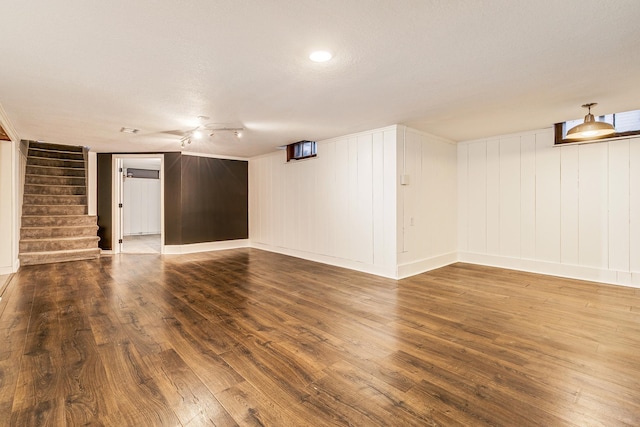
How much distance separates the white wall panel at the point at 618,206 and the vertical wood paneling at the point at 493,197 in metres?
1.45

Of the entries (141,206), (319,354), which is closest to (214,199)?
(141,206)

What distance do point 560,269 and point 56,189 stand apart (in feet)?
32.1

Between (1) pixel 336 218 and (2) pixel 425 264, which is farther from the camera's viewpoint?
(1) pixel 336 218

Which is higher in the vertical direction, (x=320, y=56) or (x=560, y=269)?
(x=320, y=56)

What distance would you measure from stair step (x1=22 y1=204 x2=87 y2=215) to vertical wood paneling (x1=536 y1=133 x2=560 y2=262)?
29.2ft

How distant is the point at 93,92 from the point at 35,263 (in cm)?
438

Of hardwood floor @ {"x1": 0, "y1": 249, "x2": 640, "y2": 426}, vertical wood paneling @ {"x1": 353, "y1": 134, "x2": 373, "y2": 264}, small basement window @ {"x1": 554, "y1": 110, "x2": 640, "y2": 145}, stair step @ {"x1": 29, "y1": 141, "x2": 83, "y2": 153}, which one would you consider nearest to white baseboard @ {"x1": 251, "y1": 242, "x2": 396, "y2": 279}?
vertical wood paneling @ {"x1": 353, "y1": 134, "x2": 373, "y2": 264}

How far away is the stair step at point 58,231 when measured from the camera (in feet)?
19.6

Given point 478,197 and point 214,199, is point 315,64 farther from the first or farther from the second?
point 214,199

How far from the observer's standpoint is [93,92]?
10.5ft

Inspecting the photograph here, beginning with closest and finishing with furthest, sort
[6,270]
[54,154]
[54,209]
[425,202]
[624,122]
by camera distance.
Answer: [624,122], [6,270], [425,202], [54,209], [54,154]

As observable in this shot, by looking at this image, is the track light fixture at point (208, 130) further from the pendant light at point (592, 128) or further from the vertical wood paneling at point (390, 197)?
the pendant light at point (592, 128)

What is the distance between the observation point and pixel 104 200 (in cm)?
696

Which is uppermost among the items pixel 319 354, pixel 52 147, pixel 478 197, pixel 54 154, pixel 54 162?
pixel 52 147
